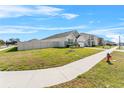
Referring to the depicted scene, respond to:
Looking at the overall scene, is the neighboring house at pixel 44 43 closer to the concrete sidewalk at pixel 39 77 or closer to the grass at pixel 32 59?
the grass at pixel 32 59

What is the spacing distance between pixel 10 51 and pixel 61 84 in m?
3.09

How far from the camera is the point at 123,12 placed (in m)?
7.62

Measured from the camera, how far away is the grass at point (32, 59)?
324 inches

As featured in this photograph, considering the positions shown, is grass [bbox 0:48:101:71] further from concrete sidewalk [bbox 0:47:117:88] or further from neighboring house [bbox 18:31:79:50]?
concrete sidewalk [bbox 0:47:117:88]

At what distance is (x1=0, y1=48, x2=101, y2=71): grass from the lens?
8234 mm

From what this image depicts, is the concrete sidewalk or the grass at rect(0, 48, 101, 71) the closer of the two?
the concrete sidewalk

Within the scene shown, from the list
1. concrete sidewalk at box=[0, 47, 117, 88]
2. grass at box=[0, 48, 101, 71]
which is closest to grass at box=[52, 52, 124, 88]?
concrete sidewalk at box=[0, 47, 117, 88]

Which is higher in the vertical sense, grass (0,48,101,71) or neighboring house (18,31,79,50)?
neighboring house (18,31,79,50)

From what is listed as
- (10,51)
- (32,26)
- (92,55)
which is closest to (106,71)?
(32,26)

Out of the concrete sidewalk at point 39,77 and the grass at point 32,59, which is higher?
the grass at point 32,59

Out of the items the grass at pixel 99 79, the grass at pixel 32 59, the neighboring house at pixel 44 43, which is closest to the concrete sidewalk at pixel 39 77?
the grass at pixel 99 79

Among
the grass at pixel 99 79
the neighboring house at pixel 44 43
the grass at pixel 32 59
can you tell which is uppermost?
the neighboring house at pixel 44 43

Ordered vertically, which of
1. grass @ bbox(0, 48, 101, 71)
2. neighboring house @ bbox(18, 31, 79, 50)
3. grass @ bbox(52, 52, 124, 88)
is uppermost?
neighboring house @ bbox(18, 31, 79, 50)
